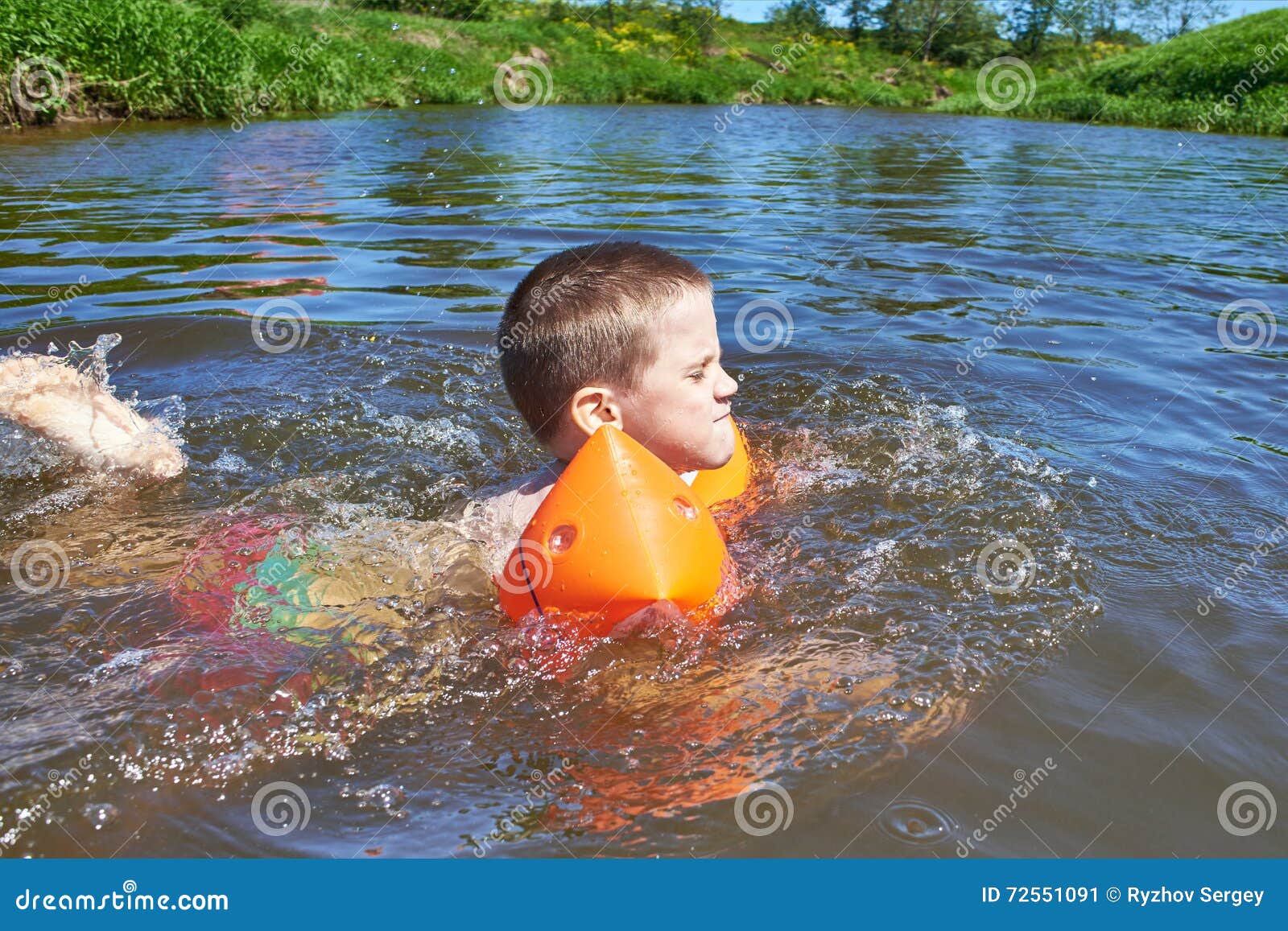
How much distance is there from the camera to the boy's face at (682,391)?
331 centimetres

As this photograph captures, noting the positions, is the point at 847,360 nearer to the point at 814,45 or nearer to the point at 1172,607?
the point at 1172,607

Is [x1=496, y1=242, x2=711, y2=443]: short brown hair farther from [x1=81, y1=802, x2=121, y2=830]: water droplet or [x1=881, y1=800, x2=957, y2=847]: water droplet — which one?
[x1=81, y1=802, x2=121, y2=830]: water droplet

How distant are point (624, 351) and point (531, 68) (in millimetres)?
31743

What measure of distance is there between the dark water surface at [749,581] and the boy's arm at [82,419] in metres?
0.12

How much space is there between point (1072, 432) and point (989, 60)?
3893 cm

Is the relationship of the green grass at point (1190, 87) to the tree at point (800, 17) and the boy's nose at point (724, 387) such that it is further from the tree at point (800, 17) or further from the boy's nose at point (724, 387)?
the boy's nose at point (724, 387)

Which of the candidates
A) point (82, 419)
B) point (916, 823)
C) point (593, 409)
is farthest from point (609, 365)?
point (82, 419)

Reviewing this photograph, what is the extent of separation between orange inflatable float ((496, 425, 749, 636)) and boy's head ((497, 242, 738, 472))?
31 cm

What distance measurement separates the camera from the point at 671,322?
10.8 ft

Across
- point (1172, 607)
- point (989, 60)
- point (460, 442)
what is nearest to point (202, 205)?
point (460, 442)

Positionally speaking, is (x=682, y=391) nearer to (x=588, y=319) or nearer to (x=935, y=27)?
(x=588, y=319)

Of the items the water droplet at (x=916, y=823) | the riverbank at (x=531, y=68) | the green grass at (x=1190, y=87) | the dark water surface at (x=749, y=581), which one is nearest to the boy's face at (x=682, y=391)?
the dark water surface at (x=749, y=581)

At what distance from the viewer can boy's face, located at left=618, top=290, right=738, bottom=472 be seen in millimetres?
3311

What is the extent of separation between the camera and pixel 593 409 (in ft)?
11.0
